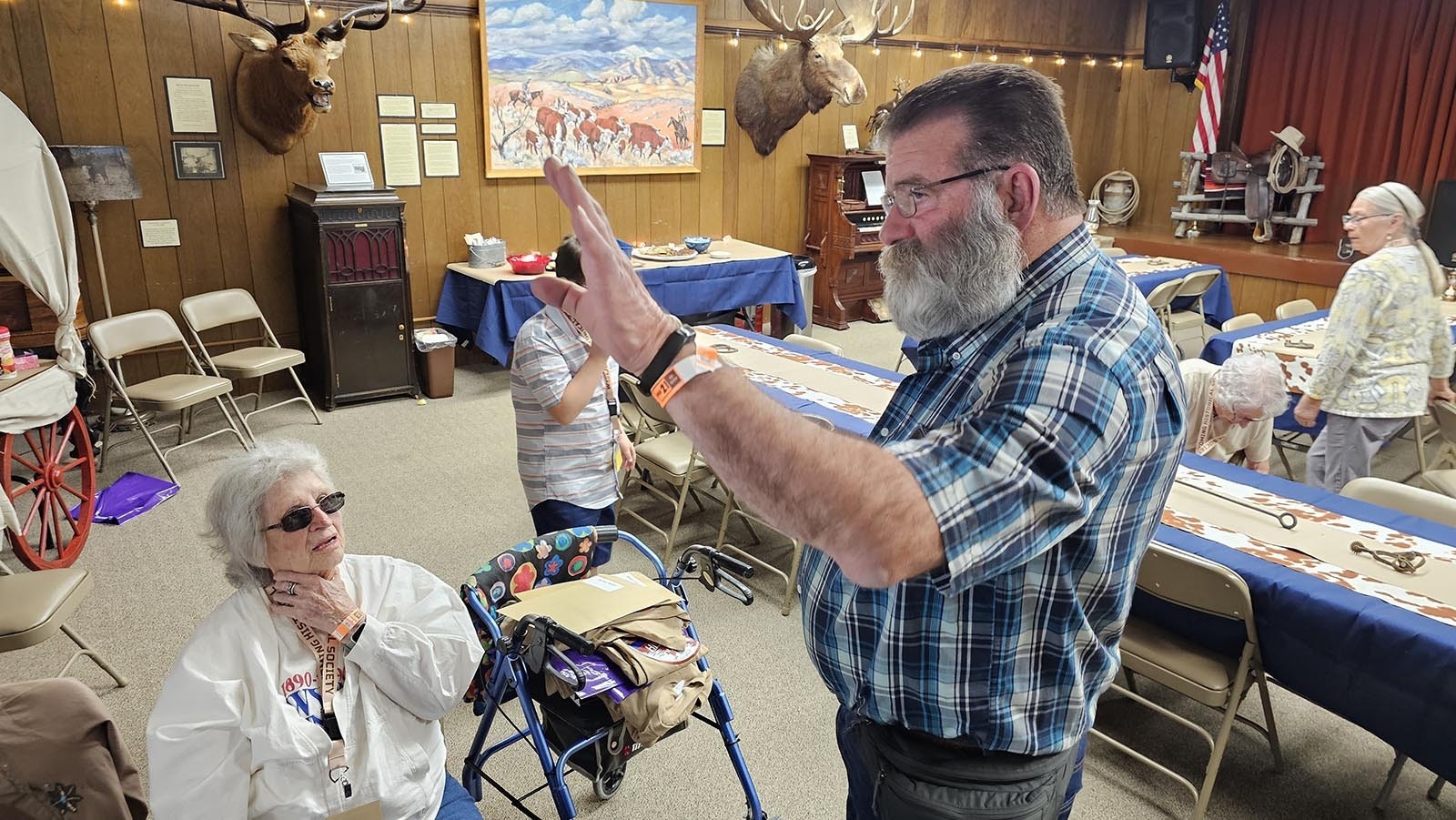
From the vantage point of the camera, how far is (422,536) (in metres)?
4.07

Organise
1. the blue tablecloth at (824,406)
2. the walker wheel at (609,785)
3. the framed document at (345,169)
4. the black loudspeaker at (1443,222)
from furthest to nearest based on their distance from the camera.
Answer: the black loudspeaker at (1443,222) → the framed document at (345,169) → the blue tablecloth at (824,406) → the walker wheel at (609,785)

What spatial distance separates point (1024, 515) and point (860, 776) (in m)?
0.75

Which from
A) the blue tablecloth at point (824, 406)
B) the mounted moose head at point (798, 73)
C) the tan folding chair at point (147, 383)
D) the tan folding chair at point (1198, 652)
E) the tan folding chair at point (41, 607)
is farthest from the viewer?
the mounted moose head at point (798, 73)

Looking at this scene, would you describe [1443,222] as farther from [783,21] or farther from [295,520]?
[295,520]

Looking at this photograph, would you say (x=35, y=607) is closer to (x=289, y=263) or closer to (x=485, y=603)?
(x=485, y=603)

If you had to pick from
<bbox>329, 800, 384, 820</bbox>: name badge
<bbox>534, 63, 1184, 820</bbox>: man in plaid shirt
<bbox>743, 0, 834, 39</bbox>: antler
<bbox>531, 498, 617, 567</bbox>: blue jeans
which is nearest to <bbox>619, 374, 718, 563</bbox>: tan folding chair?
<bbox>531, 498, 617, 567</bbox>: blue jeans

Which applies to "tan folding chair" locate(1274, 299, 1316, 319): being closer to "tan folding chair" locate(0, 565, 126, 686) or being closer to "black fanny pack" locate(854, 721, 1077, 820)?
"black fanny pack" locate(854, 721, 1077, 820)

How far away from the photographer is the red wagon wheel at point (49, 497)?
11.9 ft

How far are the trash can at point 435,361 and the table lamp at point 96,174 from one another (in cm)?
172

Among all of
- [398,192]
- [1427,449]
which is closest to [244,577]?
[398,192]

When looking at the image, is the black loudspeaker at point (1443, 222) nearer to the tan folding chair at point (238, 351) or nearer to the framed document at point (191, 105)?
the tan folding chair at point (238, 351)

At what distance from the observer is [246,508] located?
187 centimetres

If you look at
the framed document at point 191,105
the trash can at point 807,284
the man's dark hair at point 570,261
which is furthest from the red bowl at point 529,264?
the man's dark hair at point 570,261

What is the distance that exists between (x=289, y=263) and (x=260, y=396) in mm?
875
